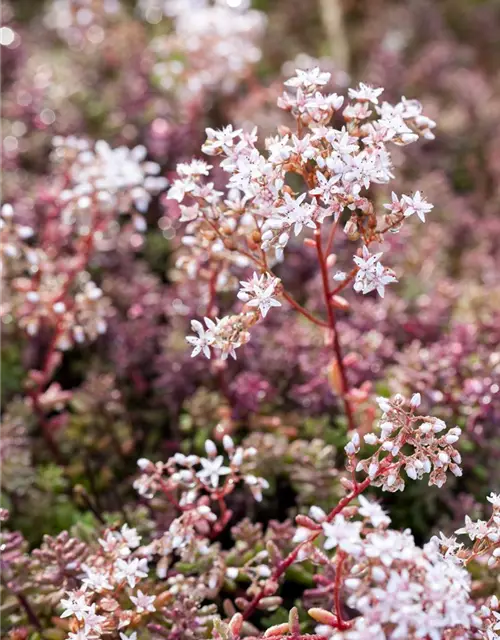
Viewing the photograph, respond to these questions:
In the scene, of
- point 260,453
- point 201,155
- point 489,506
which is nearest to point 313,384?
point 260,453

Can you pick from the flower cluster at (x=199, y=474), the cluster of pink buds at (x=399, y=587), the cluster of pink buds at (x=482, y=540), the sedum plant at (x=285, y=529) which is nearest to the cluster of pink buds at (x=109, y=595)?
the sedum plant at (x=285, y=529)

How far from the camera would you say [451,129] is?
3.22 meters

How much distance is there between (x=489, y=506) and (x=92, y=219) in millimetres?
1324

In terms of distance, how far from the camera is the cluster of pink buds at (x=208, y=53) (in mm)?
3080

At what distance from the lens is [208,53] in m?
3.13

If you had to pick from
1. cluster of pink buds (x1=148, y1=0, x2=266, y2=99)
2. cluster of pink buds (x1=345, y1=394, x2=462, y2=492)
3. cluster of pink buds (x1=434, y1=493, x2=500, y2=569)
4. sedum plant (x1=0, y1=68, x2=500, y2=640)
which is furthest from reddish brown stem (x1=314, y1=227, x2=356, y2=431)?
cluster of pink buds (x1=148, y1=0, x2=266, y2=99)

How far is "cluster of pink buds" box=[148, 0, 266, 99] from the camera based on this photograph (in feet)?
10.1

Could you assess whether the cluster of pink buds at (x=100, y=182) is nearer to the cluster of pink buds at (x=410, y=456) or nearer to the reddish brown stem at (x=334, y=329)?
the reddish brown stem at (x=334, y=329)

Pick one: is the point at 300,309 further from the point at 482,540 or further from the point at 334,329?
→ the point at 482,540

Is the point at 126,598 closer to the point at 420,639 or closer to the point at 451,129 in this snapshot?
the point at 420,639

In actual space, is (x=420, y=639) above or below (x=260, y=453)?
below

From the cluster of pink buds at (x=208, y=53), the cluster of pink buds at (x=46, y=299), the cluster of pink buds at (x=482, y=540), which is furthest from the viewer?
the cluster of pink buds at (x=208, y=53)

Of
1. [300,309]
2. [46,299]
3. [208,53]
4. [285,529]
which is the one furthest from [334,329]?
[208,53]

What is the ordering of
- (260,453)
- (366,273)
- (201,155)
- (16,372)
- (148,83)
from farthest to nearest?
1. (148,83)
2. (201,155)
3. (16,372)
4. (260,453)
5. (366,273)
